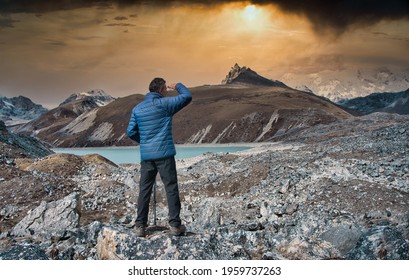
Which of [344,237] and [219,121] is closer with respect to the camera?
[344,237]

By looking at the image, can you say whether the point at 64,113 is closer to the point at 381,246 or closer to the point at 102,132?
the point at 102,132

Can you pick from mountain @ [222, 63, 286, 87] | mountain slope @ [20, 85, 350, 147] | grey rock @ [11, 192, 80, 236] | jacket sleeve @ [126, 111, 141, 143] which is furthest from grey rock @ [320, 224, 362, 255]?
mountain @ [222, 63, 286, 87]

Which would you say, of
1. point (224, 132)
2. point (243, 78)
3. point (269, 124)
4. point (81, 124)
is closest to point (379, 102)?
point (243, 78)

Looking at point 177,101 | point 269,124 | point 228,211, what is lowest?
point 269,124

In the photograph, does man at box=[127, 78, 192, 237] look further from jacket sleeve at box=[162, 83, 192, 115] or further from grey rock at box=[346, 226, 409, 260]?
grey rock at box=[346, 226, 409, 260]

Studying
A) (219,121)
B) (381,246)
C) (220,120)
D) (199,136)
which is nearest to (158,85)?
(381,246)

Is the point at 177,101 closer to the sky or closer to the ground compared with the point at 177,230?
closer to the sky

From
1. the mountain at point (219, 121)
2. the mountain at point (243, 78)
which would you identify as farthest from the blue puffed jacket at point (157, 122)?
the mountain at point (243, 78)

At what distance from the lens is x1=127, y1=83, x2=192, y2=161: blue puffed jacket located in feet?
17.5

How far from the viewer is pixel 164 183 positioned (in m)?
5.42

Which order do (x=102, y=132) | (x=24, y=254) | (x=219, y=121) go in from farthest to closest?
1. (x=219, y=121)
2. (x=102, y=132)
3. (x=24, y=254)

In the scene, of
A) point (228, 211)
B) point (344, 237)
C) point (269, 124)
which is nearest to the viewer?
point (344, 237)

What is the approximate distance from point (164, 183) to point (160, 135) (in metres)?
0.49

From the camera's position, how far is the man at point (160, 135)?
5.35 m
